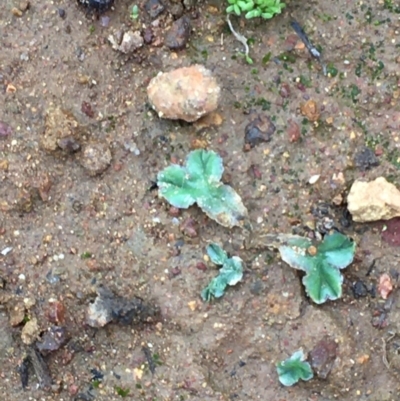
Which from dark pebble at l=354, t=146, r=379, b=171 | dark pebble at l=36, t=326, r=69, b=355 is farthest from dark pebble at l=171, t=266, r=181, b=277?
dark pebble at l=354, t=146, r=379, b=171

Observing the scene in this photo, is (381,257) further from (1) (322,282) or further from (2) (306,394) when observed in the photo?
(2) (306,394)

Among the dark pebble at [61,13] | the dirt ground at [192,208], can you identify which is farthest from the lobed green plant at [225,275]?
the dark pebble at [61,13]

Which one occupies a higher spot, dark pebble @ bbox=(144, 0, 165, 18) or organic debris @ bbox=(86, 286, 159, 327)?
dark pebble @ bbox=(144, 0, 165, 18)

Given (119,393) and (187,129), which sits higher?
(187,129)

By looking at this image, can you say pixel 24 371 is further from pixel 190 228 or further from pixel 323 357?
pixel 323 357

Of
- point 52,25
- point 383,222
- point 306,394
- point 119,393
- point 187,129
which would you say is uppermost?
point 52,25

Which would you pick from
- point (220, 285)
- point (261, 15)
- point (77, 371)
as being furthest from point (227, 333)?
point (261, 15)

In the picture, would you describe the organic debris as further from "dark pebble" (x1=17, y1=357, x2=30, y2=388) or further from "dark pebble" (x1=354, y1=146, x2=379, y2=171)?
"dark pebble" (x1=354, y1=146, x2=379, y2=171)

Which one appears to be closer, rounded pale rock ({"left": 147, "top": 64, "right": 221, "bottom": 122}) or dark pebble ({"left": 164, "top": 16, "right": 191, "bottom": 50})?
rounded pale rock ({"left": 147, "top": 64, "right": 221, "bottom": 122})

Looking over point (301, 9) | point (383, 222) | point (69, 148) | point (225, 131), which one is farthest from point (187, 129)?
point (383, 222)
